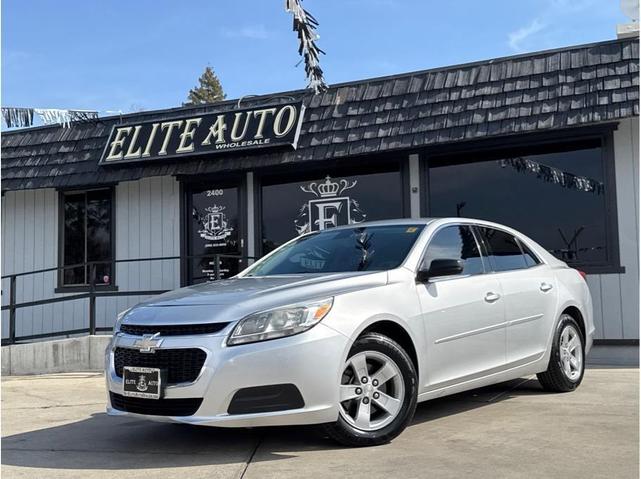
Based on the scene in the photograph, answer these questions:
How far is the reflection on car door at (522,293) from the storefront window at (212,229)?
5.51m

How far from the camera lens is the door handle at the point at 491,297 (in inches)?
203

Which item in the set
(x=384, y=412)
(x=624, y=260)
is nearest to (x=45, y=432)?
(x=384, y=412)

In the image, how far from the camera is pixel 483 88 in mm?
8648

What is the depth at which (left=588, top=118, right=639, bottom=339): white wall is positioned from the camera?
829 centimetres

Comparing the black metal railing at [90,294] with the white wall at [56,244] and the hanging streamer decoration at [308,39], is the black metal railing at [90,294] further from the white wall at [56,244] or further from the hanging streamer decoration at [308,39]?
the hanging streamer decoration at [308,39]

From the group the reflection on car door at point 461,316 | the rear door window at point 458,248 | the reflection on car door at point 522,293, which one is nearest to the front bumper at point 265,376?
the reflection on car door at point 461,316

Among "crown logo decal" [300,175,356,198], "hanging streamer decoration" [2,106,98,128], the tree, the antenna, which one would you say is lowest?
"crown logo decal" [300,175,356,198]

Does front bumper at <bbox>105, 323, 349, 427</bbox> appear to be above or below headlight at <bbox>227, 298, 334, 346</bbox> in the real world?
below

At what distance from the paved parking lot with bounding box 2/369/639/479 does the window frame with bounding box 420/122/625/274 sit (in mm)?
2718

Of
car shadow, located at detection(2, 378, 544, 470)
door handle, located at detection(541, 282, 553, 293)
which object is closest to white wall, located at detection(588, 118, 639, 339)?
door handle, located at detection(541, 282, 553, 293)

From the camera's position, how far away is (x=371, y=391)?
14.1 ft

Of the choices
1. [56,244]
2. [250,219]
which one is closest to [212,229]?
[250,219]

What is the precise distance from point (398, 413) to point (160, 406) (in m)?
1.48

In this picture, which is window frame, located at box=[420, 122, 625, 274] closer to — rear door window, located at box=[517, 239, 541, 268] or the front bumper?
rear door window, located at box=[517, 239, 541, 268]
